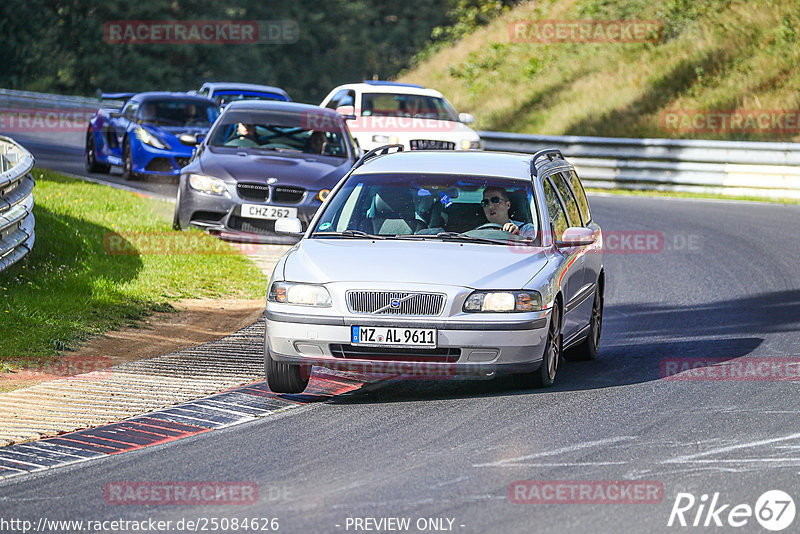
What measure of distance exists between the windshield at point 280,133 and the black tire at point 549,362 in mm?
8785

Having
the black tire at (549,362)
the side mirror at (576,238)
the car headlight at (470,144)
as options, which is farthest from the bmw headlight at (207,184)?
the car headlight at (470,144)

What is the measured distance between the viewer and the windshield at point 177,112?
23156 millimetres

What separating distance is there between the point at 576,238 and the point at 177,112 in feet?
51.3

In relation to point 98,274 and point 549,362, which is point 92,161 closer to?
point 98,274

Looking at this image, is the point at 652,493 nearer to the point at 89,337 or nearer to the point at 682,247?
the point at 89,337

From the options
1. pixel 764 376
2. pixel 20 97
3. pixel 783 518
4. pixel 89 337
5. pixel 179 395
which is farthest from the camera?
pixel 20 97

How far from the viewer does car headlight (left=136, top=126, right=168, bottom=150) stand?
22516 millimetres

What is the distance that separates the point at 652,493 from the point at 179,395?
3660 mm

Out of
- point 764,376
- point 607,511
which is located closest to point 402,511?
point 607,511

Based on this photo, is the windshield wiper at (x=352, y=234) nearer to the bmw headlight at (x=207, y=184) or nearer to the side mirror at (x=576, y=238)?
the side mirror at (x=576, y=238)

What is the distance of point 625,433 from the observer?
7.45 meters

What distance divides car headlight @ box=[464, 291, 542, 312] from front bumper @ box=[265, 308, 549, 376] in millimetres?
73

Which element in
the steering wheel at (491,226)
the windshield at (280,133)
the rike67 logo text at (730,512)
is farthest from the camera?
the windshield at (280,133)

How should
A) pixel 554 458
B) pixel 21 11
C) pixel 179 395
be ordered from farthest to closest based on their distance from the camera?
pixel 21 11, pixel 179 395, pixel 554 458
